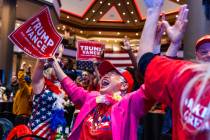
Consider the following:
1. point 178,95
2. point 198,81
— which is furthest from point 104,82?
point 198,81

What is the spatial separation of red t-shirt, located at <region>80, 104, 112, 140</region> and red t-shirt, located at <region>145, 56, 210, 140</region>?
98cm

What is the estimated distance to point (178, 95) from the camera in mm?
1206

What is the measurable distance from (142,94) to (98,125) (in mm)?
506

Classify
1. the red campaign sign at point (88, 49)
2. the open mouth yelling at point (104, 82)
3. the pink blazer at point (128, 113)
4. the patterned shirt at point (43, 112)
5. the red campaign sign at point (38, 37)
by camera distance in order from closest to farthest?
1. the pink blazer at point (128, 113)
2. the open mouth yelling at point (104, 82)
3. the red campaign sign at point (38, 37)
4. the patterned shirt at point (43, 112)
5. the red campaign sign at point (88, 49)

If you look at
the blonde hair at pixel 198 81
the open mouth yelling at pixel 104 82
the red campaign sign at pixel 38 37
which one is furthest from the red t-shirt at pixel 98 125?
the blonde hair at pixel 198 81

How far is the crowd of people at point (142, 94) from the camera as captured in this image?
112 centimetres

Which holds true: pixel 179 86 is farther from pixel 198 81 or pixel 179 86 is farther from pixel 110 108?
pixel 110 108

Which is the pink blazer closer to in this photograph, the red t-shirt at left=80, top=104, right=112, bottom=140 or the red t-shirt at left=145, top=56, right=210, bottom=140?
the red t-shirt at left=80, top=104, right=112, bottom=140

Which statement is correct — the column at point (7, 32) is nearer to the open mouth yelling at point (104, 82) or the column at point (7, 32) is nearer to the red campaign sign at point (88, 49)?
the red campaign sign at point (88, 49)

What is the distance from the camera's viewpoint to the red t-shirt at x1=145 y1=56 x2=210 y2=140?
3.55 ft

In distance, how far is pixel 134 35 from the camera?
2650 centimetres

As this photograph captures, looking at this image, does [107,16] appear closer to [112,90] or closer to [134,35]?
[134,35]

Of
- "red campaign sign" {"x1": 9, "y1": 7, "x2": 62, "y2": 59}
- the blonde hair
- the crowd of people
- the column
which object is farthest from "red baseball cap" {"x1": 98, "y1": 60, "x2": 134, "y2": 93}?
the column

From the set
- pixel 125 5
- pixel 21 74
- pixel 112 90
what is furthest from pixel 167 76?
pixel 125 5
